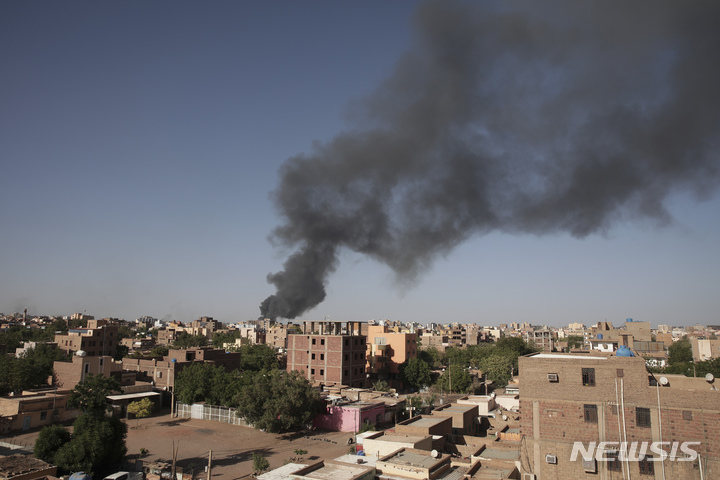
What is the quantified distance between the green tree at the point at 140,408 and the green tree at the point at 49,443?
14938 millimetres

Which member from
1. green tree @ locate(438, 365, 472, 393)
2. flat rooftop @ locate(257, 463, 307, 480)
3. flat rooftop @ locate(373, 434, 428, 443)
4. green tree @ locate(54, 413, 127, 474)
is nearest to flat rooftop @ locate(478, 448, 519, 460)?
flat rooftop @ locate(373, 434, 428, 443)

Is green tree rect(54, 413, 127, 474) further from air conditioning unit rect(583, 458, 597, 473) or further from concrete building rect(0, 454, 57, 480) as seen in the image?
air conditioning unit rect(583, 458, 597, 473)

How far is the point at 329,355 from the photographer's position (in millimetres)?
47406

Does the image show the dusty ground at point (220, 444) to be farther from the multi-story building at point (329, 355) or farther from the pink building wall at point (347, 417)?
the multi-story building at point (329, 355)

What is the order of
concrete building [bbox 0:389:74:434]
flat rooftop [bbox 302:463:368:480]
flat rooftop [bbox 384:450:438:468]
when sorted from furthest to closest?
1. concrete building [bbox 0:389:74:434]
2. flat rooftop [bbox 384:450:438:468]
3. flat rooftop [bbox 302:463:368:480]

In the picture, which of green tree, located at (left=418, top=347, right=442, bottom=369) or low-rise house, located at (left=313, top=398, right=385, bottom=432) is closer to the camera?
low-rise house, located at (left=313, top=398, right=385, bottom=432)

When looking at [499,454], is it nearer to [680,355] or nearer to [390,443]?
[390,443]

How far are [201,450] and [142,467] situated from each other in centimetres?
460

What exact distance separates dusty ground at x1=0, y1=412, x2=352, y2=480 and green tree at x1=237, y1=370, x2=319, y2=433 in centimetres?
93

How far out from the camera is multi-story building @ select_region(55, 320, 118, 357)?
5838 cm

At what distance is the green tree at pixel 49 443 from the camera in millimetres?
20250

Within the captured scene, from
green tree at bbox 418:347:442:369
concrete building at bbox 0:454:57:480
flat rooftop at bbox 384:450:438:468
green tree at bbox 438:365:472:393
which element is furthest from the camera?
green tree at bbox 418:347:442:369

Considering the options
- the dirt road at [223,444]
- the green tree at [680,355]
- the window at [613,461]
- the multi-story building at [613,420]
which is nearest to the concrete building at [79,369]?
the dirt road at [223,444]

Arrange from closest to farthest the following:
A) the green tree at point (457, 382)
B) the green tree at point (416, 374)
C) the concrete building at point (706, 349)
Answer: the green tree at point (457, 382) → the green tree at point (416, 374) → the concrete building at point (706, 349)
